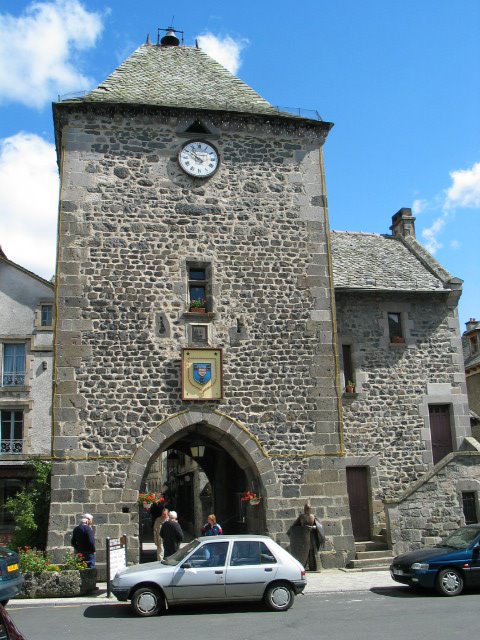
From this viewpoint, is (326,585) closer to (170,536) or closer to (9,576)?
(170,536)

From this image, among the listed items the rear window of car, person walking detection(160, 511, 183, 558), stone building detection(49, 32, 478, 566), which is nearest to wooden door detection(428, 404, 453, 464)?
stone building detection(49, 32, 478, 566)

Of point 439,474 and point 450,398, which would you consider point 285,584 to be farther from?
point 450,398

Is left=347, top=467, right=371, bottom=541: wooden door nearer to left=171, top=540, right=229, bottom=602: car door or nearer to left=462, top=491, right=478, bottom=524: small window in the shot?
left=462, top=491, right=478, bottom=524: small window

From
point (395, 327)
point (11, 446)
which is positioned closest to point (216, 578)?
point (395, 327)

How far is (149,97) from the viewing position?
1639 centimetres

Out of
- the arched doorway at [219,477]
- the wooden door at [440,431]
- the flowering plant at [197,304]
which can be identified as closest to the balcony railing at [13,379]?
the arched doorway at [219,477]

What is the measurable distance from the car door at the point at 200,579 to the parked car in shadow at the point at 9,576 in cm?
249

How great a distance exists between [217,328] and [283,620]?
7.29m

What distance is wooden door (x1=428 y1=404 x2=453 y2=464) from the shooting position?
17.9 m

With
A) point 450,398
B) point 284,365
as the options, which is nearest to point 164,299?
point 284,365

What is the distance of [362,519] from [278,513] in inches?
144

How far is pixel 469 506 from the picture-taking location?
645 inches

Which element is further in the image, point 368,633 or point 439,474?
point 439,474

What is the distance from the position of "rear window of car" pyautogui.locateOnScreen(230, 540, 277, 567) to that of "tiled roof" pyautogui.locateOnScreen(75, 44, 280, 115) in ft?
34.3
